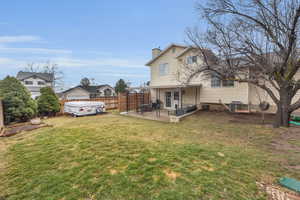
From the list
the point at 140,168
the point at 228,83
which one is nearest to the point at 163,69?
the point at 228,83

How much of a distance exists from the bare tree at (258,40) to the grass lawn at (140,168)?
10.8 feet

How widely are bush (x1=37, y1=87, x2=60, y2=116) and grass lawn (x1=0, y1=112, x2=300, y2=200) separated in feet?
20.4

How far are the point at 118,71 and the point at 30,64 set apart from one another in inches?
807

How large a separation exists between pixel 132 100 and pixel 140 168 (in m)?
10.8

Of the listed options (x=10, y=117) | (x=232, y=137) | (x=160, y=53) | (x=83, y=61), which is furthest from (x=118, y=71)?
(x=232, y=137)

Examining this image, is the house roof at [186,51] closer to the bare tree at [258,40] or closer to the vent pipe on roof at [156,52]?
the bare tree at [258,40]

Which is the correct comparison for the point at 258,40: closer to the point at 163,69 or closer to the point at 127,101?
the point at 163,69

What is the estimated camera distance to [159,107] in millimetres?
13008

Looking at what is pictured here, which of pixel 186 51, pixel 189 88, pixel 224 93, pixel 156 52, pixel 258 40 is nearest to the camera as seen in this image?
pixel 258 40

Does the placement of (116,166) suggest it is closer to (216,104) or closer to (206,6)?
(206,6)

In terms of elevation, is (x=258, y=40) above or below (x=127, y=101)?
above

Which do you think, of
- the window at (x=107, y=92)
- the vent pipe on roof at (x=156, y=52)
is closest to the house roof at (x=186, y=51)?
the vent pipe on roof at (x=156, y=52)

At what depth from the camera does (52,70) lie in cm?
3219

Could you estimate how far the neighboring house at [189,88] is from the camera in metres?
9.72
